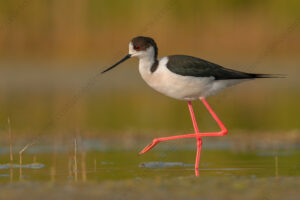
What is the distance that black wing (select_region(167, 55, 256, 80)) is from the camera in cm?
831

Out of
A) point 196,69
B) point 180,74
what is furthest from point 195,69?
point 180,74

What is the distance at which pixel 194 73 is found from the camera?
330 inches

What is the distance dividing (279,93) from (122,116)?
648 cm

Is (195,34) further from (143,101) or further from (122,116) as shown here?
(122,116)

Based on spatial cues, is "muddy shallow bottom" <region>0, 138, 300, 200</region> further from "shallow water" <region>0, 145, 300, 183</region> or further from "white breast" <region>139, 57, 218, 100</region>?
"white breast" <region>139, 57, 218, 100</region>

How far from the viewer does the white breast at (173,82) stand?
8305 mm

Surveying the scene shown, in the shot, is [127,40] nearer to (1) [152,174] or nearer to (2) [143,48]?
(2) [143,48]

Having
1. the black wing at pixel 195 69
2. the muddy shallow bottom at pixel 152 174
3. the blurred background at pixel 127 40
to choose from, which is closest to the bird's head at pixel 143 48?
the black wing at pixel 195 69

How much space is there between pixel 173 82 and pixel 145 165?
40.1 inches

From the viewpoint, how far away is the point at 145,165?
8.23 metres

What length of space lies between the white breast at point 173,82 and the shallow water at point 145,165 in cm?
85

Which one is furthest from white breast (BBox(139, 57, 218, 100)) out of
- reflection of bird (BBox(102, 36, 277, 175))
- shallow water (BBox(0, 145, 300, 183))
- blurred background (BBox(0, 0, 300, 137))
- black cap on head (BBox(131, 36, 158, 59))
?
blurred background (BBox(0, 0, 300, 137))

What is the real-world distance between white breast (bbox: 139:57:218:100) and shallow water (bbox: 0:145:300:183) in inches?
33.5

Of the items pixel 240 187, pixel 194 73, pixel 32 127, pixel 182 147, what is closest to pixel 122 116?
pixel 32 127
